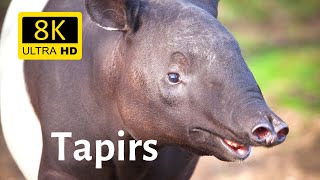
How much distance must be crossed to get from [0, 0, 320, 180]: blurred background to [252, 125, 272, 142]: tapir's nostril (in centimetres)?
253

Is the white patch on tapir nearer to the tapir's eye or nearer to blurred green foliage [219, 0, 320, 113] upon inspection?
the tapir's eye

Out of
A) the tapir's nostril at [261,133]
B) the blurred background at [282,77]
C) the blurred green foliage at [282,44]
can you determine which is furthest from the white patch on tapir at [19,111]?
the blurred green foliage at [282,44]

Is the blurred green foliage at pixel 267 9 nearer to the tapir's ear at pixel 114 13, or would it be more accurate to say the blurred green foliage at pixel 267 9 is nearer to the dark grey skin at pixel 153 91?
the dark grey skin at pixel 153 91

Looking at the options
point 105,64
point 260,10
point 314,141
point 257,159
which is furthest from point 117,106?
point 260,10

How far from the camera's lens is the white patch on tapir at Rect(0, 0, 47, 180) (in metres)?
4.51

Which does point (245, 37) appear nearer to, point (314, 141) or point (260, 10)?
point (260, 10)

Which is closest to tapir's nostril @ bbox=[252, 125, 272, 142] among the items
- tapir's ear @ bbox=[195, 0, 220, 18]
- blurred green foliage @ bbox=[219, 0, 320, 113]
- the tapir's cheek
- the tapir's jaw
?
the tapir's jaw

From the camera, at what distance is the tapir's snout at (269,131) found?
3.43 metres

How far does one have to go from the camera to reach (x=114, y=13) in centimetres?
389

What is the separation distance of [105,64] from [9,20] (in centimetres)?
112

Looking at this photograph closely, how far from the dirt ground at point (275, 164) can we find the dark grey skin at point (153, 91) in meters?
2.30

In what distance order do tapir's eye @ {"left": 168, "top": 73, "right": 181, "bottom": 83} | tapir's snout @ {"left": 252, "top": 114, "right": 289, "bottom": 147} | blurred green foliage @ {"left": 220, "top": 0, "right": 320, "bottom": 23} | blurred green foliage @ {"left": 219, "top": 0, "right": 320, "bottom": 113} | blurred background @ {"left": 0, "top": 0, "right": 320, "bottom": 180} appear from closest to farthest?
tapir's snout @ {"left": 252, "top": 114, "right": 289, "bottom": 147}
tapir's eye @ {"left": 168, "top": 73, "right": 181, "bottom": 83}
blurred background @ {"left": 0, "top": 0, "right": 320, "bottom": 180}
blurred green foliage @ {"left": 219, "top": 0, "right": 320, "bottom": 113}
blurred green foliage @ {"left": 220, "top": 0, "right": 320, "bottom": 23}

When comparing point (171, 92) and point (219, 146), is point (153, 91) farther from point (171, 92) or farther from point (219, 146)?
point (219, 146)

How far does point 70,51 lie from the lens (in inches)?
167
